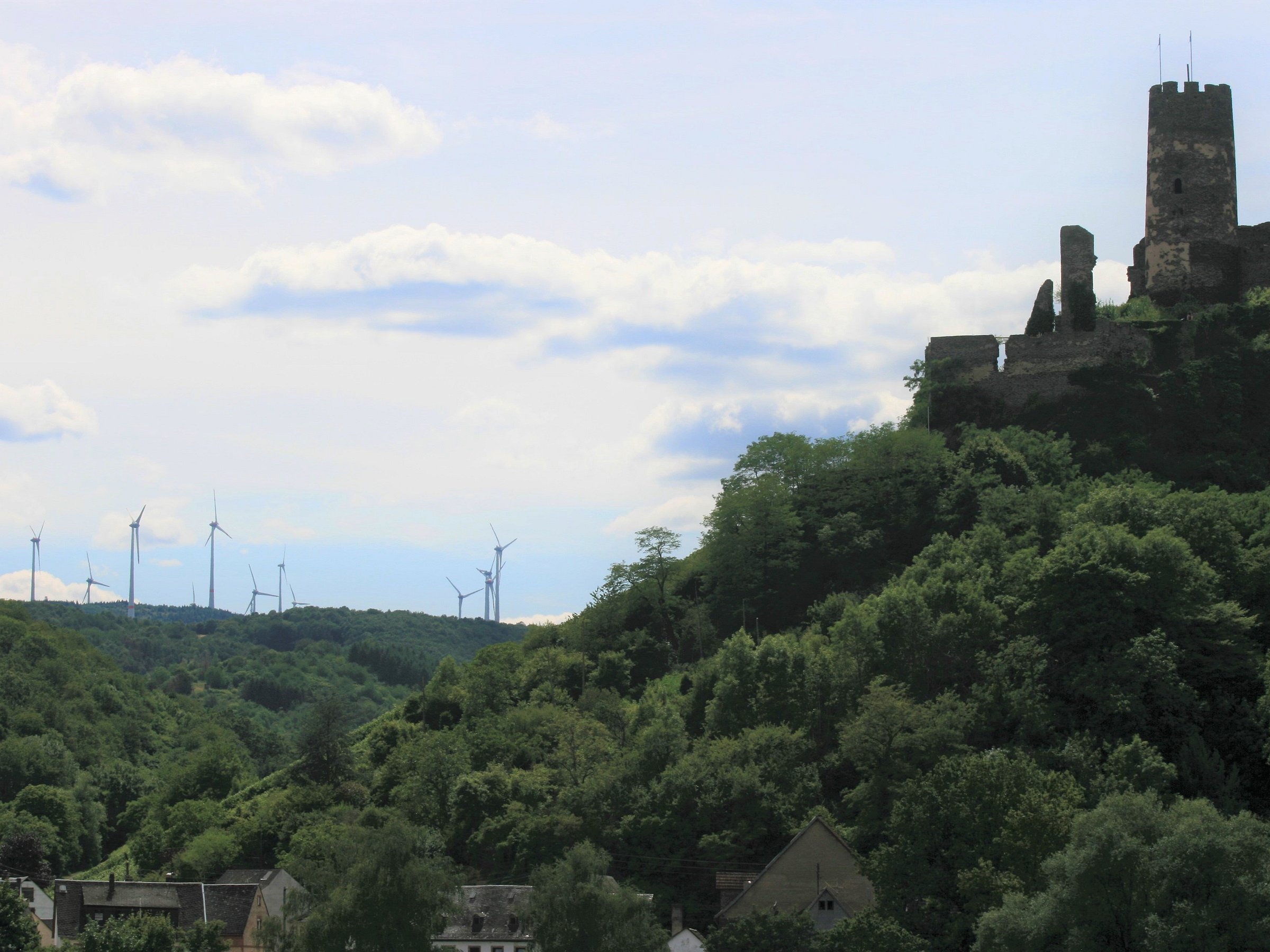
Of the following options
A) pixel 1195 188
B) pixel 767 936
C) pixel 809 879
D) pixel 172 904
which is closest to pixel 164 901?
pixel 172 904

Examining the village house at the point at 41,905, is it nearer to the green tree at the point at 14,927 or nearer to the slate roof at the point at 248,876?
the slate roof at the point at 248,876

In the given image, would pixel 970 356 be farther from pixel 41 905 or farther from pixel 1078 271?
pixel 41 905

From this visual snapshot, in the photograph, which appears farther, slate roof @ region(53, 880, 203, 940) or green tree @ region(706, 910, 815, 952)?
slate roof @ region(53, 880, 203, 940)

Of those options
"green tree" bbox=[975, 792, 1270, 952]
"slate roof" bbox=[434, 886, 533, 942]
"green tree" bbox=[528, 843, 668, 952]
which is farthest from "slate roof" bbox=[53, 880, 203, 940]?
"green tree" bbox=[975, 792, 1270, 952]

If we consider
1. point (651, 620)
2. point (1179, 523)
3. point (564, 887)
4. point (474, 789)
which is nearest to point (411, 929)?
point (564, 887)

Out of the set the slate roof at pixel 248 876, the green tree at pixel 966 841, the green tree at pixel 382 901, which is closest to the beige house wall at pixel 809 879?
the green tree at pixel 966 841

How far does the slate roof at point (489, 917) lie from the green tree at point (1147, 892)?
2782 centimetres

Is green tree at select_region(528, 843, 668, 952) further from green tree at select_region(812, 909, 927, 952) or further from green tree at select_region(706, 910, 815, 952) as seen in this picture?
green tree at select_region(812, 909, 927, 952)

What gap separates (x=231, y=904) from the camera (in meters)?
80.0

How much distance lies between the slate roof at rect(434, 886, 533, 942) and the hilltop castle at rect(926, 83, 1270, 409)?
120ft

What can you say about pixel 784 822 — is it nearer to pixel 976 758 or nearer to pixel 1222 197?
pixel 976 758

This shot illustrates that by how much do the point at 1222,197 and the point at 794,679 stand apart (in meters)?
34.0

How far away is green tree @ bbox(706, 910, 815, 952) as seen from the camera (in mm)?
57844

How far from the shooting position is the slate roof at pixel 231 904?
78312 mm
